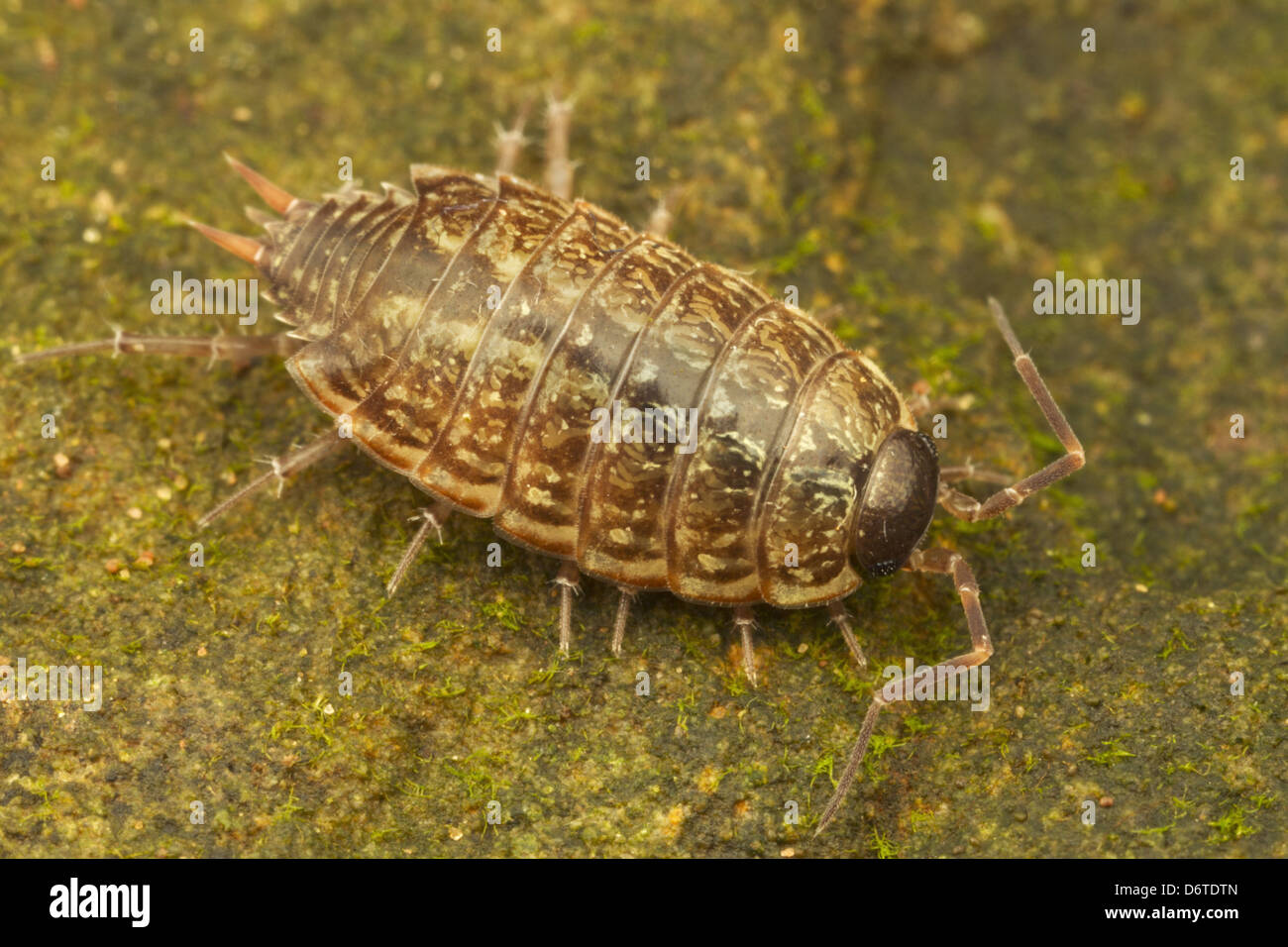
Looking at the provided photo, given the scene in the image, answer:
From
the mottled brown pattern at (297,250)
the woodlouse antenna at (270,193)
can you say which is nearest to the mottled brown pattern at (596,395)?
the mottled brown pattern at (297,250)

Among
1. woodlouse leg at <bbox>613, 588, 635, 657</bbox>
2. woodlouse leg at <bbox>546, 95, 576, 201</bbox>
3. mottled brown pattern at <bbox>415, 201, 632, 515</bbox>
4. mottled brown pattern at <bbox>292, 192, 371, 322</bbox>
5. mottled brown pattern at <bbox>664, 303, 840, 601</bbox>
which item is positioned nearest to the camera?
mottled brown pattern at <bbox>664, 303, 840, 601</bbox>

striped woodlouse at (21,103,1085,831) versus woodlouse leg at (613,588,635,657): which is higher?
striped woodlouse at (21,103,1085,831)

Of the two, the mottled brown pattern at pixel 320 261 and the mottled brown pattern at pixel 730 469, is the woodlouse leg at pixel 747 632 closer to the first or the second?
the mottled brown pattern at pixel 730 469

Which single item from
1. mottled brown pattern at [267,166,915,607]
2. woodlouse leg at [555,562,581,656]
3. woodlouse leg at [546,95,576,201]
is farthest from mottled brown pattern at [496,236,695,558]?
woodlouse leg at [546,95,576,201]

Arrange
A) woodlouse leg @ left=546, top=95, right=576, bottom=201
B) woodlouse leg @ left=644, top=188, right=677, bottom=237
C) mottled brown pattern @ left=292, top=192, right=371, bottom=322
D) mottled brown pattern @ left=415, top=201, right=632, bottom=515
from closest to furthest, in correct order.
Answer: mottled brown pattern @ left=415, top=201, right=632, bottom=515 < mottled brown pattern @ left=292, top=192, right=371, bottom=322 < woodlouse leg @ left=644, top=188, right=677, bottom=237 < woodlouse leg @ left=546, top=95, right=576, bottom=201

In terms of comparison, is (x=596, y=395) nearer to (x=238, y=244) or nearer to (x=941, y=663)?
(x=941, y=663)

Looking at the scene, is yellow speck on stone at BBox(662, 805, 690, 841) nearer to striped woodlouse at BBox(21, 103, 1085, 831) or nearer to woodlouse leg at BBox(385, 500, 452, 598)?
striped woodlouse at BBox(21, 103, 1085, 831)

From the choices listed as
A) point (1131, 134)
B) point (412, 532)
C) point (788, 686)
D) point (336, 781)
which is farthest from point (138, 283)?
point (1131, 134)
